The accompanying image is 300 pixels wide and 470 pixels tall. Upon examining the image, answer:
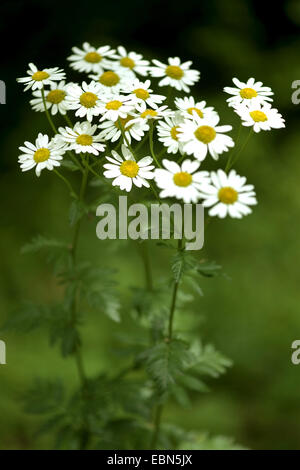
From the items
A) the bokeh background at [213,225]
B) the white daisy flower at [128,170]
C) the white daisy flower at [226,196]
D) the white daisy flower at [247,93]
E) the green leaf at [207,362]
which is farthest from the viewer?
the bokeh background at [213,225]

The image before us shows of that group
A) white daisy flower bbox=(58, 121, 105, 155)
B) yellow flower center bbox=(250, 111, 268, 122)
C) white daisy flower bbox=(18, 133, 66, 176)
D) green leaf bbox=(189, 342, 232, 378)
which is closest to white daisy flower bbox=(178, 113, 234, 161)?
yellow flower center bbox=(250, 111, 268, 122)

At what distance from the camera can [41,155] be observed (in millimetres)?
1465

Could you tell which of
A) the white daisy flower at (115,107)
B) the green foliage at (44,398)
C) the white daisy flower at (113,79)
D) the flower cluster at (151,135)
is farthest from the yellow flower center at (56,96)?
the green foliage at (44,398)

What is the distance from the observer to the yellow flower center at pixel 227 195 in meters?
1.27

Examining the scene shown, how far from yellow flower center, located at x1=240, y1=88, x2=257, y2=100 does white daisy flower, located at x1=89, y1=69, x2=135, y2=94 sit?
35cm

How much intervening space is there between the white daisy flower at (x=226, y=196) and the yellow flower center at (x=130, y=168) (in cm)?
23

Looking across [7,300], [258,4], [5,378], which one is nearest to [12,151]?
[7,300]

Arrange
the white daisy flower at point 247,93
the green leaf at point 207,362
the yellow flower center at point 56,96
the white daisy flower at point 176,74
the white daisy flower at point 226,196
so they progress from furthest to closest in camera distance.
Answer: the green leaf at point 207,362 < the white daisy flower at point 176,74 < the yellow flower center at point 56,96 < the white daisy flower at point 247,93 < the white daisy flower at point 226,196

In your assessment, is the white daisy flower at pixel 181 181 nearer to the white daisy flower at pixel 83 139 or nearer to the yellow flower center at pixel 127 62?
the white daisy flower at pixel 83 139

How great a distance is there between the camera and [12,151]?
11.2ft

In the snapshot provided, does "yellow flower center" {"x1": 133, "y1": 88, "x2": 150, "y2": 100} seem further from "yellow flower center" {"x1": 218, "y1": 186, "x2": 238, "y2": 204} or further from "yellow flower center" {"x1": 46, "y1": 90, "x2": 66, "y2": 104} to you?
"yellow flower center" {"x1": 218, "y1": 186, "x2": 238, "y2": 204}

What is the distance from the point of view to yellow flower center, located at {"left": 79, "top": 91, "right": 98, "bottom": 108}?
4.89ft

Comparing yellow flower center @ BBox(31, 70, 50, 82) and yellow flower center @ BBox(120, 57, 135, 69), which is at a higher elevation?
yellow flower center @ BBox(120, 57, 135, 69)
